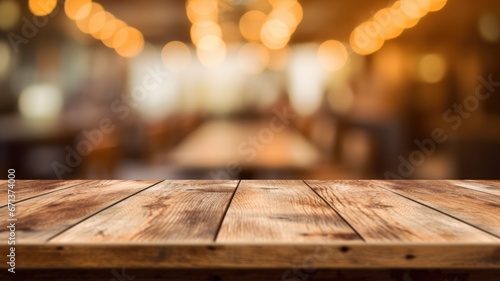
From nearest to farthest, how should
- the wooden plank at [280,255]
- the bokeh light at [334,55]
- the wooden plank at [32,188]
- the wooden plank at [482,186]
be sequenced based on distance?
the wooden plank at [280,255] < the wooden plank at [32,188] < the wooden plank at [482,186] < the bokeh light at [334,55]

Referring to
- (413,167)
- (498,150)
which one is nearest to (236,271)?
(498,150)

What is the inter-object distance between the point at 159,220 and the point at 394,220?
1.32ft

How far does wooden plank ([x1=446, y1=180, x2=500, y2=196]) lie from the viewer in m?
1.21

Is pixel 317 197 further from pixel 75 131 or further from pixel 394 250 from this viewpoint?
pixel 75 131

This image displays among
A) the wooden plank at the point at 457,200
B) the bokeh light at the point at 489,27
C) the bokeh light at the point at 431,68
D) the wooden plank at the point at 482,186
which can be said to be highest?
the bokeh light at the point at 489,27

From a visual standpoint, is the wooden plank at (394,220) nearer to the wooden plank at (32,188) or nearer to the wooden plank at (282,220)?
the wooden plank at (282,220)

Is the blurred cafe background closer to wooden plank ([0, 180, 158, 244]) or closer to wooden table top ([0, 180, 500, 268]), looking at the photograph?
wooden plank ([0, 180, 158, 244])

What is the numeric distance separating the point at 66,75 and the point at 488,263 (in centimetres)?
741

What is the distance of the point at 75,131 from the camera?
4887mm

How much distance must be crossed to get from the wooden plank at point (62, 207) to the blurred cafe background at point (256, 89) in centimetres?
160

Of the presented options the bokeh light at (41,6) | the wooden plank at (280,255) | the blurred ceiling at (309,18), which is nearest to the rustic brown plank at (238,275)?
the wooden plank at (280,255)

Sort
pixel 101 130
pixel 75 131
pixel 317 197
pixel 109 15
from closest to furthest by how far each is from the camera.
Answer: pixel 317 197 < pixel 75 131 < pixel 101 130 < pixel 109 15

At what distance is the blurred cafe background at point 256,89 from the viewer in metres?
4.25

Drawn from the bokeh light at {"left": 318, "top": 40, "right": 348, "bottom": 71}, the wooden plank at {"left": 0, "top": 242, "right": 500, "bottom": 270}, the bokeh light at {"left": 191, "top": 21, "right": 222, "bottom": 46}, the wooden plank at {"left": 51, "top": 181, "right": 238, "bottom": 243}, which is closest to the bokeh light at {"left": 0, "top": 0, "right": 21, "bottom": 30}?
the bokeh light at {"left": 191, "top": 21, "right": 222, "bottom": 46}
